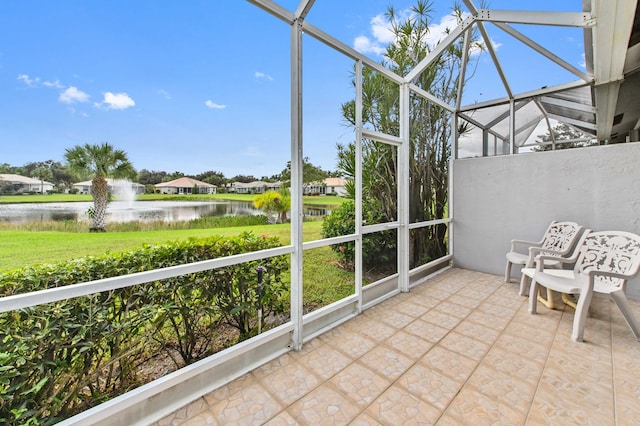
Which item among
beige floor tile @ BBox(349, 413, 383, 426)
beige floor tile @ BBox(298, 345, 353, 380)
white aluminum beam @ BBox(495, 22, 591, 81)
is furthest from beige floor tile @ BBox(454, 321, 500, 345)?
white aluminum beam @ BBox(495, 22, 591, 81)

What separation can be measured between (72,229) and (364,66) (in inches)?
128

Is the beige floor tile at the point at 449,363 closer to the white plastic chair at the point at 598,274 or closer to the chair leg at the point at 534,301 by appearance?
the white plastic chair at the point at 598,274

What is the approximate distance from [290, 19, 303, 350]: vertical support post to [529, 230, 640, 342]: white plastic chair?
263 cm

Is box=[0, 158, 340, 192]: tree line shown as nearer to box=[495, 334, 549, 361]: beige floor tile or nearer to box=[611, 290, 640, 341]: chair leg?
box=[495, 334, 549, 361]: beige floor tile

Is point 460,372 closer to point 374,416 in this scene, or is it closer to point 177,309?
point 374,416

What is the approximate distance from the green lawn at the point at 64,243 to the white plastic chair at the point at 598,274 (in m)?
3.51

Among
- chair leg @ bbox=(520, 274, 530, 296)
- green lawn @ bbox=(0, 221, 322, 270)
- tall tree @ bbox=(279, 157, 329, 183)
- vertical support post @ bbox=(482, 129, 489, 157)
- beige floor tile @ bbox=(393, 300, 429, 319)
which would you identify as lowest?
beige floor tile @ bbox=(393, 300, 429, 319)

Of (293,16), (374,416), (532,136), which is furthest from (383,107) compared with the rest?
(532,136)

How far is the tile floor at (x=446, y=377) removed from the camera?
1.81 m

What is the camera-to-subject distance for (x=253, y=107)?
234 cm

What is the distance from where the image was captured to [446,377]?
2.17 meters

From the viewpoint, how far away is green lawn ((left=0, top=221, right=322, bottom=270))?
144 cm

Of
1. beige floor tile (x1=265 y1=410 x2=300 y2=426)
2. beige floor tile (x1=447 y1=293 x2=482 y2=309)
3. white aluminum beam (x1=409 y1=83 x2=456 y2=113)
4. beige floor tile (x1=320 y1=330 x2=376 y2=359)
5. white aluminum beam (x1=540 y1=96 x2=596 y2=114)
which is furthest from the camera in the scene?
white aluminum beam (x1=540 y1=96 x2=596 y2=114)

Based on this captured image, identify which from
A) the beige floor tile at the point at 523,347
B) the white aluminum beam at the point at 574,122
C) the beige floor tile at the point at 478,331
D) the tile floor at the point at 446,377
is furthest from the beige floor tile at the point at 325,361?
the white aluminum beam at the point at 574,122
